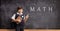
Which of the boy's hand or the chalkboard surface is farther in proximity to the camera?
the chalkboard surface

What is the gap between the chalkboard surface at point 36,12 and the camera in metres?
6.76

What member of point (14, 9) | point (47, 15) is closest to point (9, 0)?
point (14, 9)

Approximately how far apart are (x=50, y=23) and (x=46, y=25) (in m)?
0.16

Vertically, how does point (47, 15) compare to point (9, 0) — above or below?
below

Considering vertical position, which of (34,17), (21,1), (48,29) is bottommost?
(48,29)

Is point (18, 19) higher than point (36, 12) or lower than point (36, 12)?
lower

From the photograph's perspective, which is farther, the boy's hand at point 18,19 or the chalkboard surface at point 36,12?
the chalkboard surface at point 36,12

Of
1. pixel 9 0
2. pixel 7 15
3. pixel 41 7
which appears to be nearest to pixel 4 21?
pixel 7 15

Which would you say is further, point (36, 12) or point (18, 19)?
point (36, 12)

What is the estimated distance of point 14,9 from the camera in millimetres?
6770

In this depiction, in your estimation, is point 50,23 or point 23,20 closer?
point 23,20

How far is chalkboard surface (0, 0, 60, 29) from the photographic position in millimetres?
6762

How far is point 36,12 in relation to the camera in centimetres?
678

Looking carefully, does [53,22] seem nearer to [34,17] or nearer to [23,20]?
[34,17]
